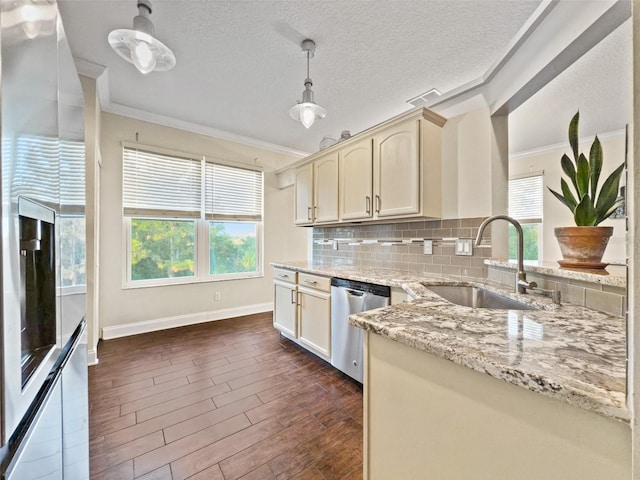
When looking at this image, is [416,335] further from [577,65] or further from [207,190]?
[207,190]

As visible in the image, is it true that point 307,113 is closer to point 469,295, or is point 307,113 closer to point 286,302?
point 469,295

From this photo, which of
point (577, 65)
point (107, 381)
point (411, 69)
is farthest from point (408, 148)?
point (107, 381)

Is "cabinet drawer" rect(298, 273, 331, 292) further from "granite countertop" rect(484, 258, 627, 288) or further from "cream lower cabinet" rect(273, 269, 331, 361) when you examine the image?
"granite countertop" rect(484, 258, 627, 288)

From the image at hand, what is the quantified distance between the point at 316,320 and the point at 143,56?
230 cm

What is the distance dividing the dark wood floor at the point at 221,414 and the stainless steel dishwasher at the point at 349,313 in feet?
0.56

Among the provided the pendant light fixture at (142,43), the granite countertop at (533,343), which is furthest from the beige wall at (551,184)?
the pendant light fixture at (142,43)

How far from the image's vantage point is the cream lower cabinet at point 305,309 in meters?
2.43

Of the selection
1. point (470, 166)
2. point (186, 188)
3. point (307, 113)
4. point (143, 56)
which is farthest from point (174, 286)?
point (470, 166)

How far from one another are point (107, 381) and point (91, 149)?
1.95 m

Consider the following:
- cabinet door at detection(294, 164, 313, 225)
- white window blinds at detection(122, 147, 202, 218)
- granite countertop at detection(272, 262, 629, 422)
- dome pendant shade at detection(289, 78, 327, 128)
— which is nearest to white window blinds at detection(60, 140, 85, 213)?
granite countertop at detection(272, 262, 629, 422)

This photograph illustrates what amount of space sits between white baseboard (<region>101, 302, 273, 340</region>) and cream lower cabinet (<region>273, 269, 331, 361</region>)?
111cm

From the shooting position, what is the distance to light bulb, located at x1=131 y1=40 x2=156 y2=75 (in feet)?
5.25

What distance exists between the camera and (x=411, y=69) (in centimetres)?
231

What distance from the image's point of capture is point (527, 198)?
13.9 feet
